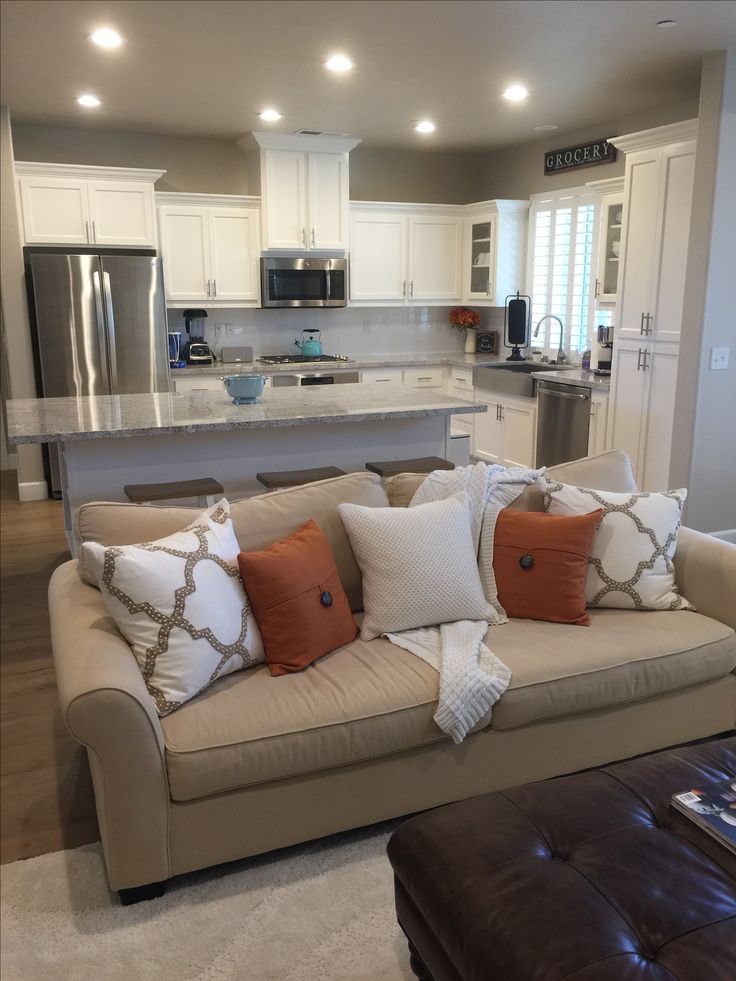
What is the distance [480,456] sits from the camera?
7094 millimetres

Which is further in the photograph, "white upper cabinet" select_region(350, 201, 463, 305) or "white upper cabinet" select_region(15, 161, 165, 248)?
"white upper cabinet" select_region(350, 201, 463, 305)

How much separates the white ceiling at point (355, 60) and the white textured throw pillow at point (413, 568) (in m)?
2.33

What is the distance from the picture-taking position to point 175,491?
11.8 feet

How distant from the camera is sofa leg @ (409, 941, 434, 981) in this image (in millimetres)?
1731

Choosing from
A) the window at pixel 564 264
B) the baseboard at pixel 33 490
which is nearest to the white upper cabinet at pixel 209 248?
the baseboard at pixel 33 490

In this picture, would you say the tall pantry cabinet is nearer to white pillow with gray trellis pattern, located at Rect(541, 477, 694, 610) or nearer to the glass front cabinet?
the glass front cabinet

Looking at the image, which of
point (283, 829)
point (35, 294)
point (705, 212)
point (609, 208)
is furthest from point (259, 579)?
point (609, 208)

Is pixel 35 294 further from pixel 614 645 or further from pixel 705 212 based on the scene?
pixel 614 645

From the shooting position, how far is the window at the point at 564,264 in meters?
6.38

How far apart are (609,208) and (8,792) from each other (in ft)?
17.3

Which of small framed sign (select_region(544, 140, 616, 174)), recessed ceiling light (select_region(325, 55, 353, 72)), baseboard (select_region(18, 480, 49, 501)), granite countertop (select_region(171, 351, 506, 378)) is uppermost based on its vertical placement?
recessed ceiling light (select_region(325, 55, 353, 72))

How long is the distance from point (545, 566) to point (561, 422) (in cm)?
341

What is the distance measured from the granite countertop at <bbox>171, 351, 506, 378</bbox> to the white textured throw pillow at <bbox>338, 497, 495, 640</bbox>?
4.06 m

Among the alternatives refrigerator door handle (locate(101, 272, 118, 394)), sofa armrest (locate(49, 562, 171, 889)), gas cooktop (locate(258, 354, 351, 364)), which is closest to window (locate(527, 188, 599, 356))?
gas cooktop (locate(258, 354, 351, 364))
